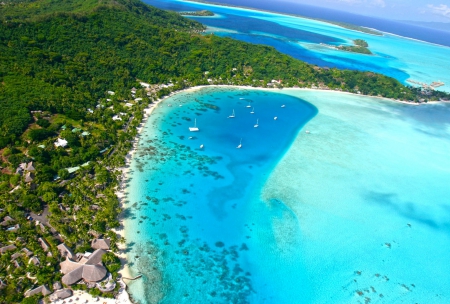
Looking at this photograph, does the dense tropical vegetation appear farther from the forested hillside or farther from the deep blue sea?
the deep blue sea

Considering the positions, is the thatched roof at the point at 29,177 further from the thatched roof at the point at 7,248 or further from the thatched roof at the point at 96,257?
the thatched roof at the point at 96,257

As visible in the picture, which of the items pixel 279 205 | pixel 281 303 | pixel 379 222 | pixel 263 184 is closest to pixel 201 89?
pixel 263 184

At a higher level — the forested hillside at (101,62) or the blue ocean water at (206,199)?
the forested hillside at (101,62)

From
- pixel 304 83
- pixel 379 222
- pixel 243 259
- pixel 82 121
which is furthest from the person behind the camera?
pixel 304 83

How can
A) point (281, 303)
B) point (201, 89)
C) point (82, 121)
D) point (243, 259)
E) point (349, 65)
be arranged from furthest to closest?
1. point (349, 65)
2. point (201, 89)
3. point (82, 121)
4. point (243, 259)
5. point (281, 303)

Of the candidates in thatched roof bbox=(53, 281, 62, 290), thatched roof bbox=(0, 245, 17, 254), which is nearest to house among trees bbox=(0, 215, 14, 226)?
thatched roof bbox=(0, 245, 17, 254)

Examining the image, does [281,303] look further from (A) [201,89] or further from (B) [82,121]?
(A) [201,89]

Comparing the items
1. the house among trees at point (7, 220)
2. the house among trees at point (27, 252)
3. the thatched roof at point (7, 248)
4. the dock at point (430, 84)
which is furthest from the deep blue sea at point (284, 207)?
the dock at point (430, 84)
